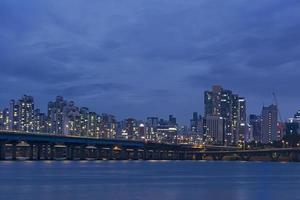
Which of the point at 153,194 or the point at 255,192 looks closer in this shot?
the point at 153,194

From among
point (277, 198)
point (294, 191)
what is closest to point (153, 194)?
point (277, 198)

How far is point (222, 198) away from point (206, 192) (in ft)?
30.6

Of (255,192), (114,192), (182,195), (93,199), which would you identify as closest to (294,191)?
(255,192)

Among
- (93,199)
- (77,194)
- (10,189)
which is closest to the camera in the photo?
(93,199)

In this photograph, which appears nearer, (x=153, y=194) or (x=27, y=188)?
(x=153, y=194)

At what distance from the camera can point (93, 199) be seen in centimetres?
7094

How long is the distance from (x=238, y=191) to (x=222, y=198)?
1267cm

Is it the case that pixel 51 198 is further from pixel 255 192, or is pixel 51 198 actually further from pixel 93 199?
pixel 255 192

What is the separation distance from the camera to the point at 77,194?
77312 millimetres

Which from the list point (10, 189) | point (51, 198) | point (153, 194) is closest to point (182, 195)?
point (153, 194)

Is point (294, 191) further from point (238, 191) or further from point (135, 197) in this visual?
point (135, 197)

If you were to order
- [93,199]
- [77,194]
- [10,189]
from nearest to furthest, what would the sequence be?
[93,199] < [77,194] < [10,189]

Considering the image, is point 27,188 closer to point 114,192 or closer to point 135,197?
point 114,192

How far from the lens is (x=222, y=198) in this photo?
75.4 metres
